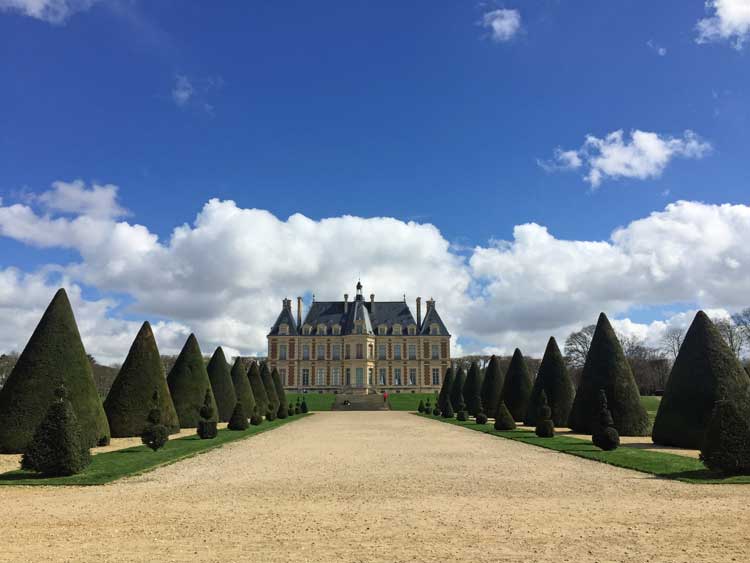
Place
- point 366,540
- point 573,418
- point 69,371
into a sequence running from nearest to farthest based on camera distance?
1. point 366,540
2. point 69,371
3. point 573,418

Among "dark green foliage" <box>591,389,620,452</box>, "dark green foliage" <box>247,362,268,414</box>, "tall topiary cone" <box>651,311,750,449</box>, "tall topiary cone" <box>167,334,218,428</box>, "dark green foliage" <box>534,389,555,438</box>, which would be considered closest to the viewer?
"dark green foliage" <box>591,389,620,452</box>

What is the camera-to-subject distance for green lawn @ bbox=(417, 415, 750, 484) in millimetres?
11961

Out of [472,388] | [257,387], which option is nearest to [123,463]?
[257,387]

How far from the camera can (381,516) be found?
27.8ft

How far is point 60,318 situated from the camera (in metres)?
18.2

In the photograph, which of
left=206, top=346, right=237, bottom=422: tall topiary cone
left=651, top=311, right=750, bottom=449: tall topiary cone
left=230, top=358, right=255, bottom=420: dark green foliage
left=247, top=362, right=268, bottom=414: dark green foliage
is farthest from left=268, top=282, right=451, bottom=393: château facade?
left=651, top=311, right=750, bottom=449: tall topiary cone

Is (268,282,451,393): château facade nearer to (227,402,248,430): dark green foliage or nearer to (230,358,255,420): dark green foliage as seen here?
(230,358,255,420): dark green foliage

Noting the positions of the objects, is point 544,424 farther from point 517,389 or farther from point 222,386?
point 222,386

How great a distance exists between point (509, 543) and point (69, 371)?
14748mm

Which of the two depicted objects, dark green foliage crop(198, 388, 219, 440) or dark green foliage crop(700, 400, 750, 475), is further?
dark green foliage crop(198, 388, 219, 440)

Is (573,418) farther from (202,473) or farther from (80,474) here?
(80,474)

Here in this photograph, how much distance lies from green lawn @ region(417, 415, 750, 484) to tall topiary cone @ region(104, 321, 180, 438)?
43.0 ft

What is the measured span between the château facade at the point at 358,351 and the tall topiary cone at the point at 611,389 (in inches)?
2060

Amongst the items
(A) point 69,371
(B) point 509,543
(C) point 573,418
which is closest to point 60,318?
(A) point 69,371
